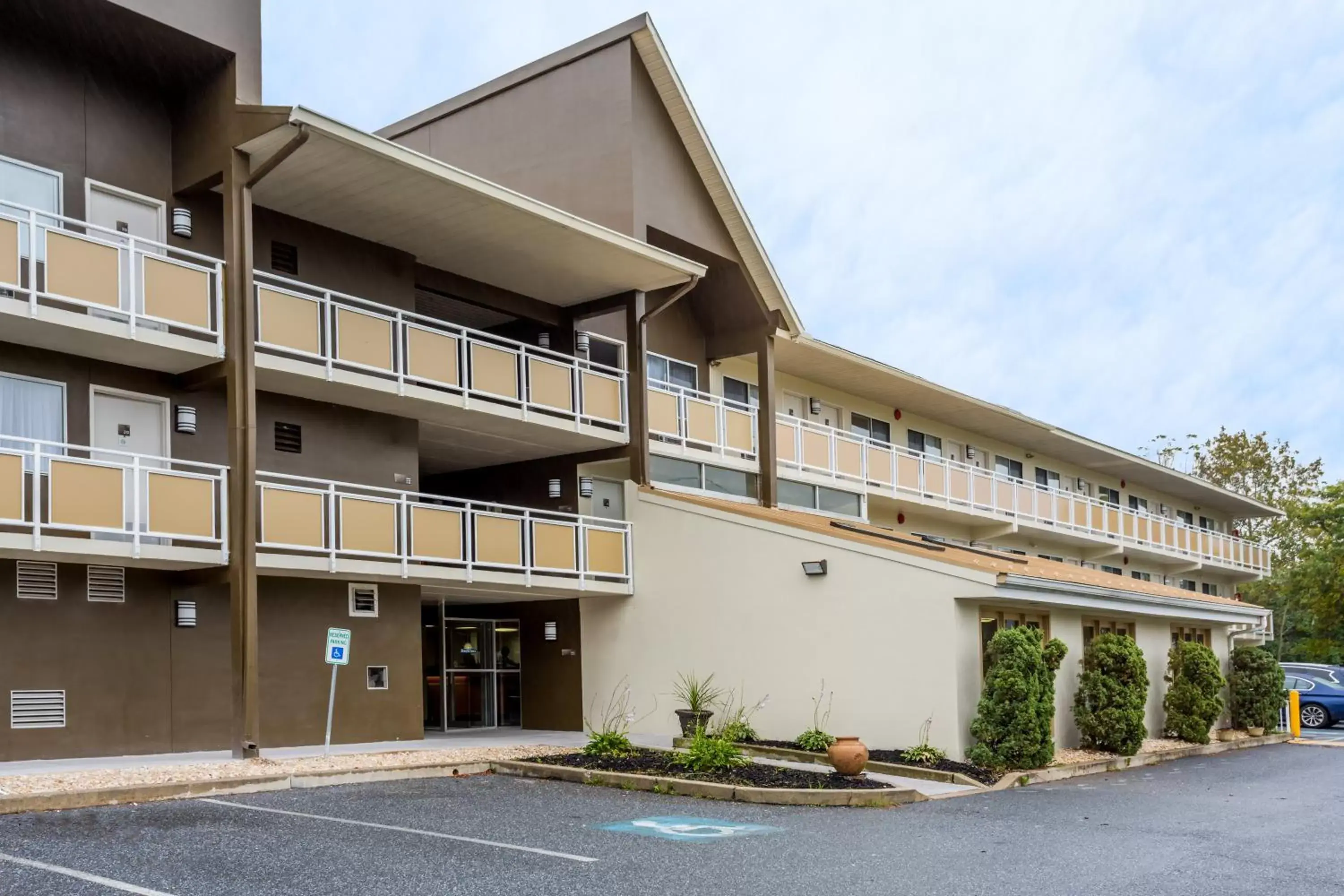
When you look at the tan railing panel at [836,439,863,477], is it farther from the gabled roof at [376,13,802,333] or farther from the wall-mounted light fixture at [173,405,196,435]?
the wall-mounted light fixture at [173,405,196,435]

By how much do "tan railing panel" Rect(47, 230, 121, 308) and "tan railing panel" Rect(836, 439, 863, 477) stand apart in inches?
628

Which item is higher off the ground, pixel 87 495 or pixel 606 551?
pixel 87 495

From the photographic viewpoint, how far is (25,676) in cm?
1535

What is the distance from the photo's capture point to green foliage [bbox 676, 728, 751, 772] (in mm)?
15953

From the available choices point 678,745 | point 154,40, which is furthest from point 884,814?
point 154,40

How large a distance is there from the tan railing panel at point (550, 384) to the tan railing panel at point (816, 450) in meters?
6.72

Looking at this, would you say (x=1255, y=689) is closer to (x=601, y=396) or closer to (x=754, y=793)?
(x=601, y=396)

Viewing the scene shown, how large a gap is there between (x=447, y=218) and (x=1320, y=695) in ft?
78.9

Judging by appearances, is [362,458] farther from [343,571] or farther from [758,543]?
[758,543]

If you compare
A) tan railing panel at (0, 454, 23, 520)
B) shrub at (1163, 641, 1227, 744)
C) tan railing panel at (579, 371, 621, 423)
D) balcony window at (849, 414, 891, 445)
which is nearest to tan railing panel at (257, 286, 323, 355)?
tan railing panel at (0, 454, 23, 520)

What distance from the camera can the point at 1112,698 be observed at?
2028cm

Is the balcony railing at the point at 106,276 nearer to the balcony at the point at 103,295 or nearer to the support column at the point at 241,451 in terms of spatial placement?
the balcony at the point at 103,295

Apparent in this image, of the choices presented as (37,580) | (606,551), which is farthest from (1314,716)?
(37,580)

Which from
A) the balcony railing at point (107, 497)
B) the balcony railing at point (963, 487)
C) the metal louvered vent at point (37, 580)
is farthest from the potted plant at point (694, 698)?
the metal louvered vent at point (37, 580)
